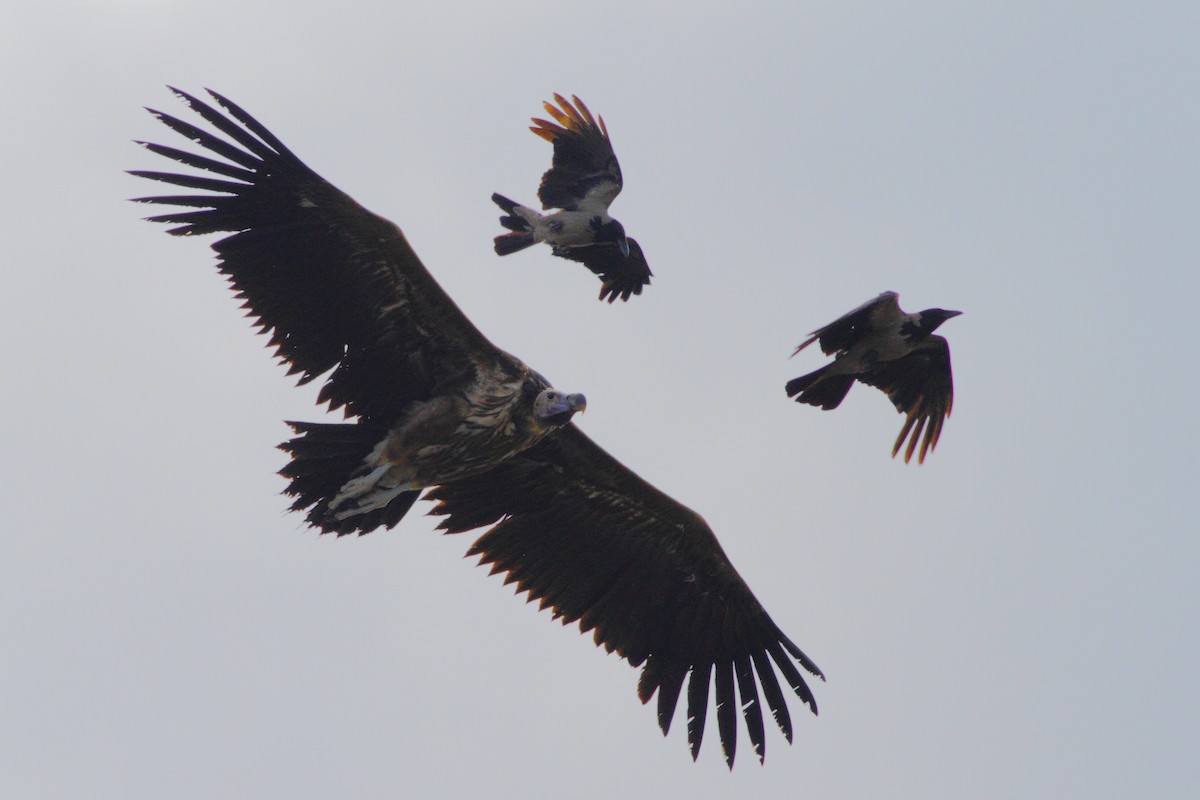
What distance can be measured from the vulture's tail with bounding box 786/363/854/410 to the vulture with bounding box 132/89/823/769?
140 centimetres

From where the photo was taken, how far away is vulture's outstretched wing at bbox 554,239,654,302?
52.2 ft

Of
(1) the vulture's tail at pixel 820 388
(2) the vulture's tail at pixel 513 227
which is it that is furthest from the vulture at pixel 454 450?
(2) the vulture's tail at pixel 513 227

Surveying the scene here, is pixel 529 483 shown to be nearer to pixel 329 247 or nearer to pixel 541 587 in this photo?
pixel 541 587

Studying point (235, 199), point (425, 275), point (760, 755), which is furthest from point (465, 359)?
point (760, 755)

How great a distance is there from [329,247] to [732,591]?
4.49 meters

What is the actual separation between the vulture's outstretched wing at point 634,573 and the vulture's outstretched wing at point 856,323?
182 cm

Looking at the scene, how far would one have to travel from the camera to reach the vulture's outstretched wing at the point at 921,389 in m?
13.9

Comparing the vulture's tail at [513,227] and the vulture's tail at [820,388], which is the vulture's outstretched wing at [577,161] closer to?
the vulture's tail at [513,227]

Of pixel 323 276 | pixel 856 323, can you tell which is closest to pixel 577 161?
pixel 856 323

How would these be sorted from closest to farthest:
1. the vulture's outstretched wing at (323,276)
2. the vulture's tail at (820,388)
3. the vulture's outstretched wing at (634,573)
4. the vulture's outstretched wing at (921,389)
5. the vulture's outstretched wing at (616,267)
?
1. the vulture's outstretched wing at (323,276)
2. the vulture's outstretched wing at (634,573)
3. the vulture's tail at (820,388)
4. the vulture's outstretched wing at (921,389)
5. the vulture's outstretched wing at (616,267)

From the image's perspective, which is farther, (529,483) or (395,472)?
(529,483)

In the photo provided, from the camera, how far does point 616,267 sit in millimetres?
16203

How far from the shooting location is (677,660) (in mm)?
13055

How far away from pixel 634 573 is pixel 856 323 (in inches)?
109
